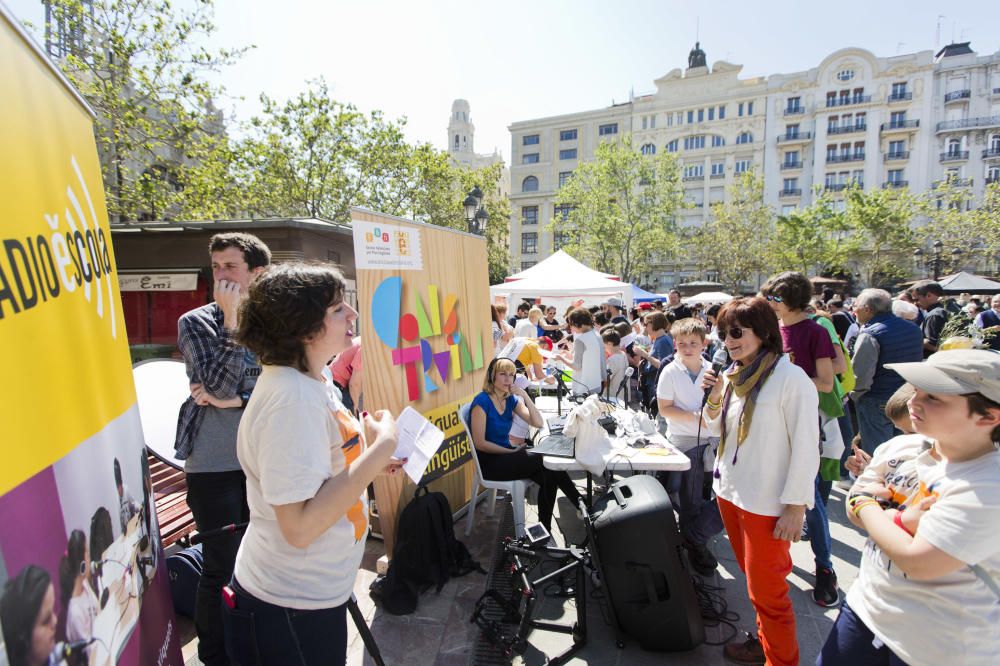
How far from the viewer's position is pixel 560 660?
2.54 meters

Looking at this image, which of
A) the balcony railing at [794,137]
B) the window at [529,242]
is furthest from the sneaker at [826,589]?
the window at [529,242]

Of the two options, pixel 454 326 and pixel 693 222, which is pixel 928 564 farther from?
pixel 693 222

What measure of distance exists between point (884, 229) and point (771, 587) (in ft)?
113

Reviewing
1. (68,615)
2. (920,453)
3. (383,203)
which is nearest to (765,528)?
(920,453)

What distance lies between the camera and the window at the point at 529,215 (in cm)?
5991

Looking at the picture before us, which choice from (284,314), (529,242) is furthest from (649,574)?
(529,242)

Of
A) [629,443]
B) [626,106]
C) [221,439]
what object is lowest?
[629,443]

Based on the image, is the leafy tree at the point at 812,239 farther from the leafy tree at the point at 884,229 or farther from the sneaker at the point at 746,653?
the sneaker at the point at 746,653

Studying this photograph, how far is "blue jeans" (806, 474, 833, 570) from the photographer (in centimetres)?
289

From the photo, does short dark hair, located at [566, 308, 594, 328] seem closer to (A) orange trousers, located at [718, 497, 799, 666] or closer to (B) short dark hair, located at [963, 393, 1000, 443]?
(A) orange trousers, located at [718, 497, 799, 666]

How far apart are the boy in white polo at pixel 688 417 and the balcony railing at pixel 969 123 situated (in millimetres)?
55984

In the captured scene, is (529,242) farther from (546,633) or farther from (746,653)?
(746,653)

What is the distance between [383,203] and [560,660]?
18.1 meters

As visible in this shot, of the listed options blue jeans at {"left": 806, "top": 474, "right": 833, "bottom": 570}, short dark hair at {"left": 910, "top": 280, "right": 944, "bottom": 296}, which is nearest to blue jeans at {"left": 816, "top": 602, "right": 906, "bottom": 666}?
blue jeans at {"left": 806, "top": 474, "right": 833, "bottom": 570}
